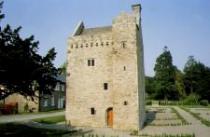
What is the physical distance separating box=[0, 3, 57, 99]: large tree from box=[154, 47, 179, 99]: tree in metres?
64.7

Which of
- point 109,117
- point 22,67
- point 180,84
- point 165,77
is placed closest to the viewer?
point 22,67

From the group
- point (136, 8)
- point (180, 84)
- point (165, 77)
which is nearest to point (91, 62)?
point (136, 8)

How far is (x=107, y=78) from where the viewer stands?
103 ft

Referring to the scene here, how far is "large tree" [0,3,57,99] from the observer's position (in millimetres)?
22705

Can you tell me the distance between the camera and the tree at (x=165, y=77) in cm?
8725

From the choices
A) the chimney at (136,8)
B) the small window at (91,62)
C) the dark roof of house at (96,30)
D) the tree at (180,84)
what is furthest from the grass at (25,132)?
the tree at (180,84)

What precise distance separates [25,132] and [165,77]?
221ft

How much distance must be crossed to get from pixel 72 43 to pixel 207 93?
215ft

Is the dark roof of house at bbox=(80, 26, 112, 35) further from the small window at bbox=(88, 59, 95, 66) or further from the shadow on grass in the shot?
the shadow on grass

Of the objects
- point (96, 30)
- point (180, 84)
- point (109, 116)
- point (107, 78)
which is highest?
point (96, 30)

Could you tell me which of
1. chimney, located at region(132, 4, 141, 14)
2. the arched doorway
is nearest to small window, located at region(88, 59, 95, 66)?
the arched doorway

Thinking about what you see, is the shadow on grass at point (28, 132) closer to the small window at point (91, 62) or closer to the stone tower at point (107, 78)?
the stone tower at point (107, 78)

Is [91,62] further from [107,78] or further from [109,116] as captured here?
[109,116]

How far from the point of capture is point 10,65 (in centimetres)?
2258
